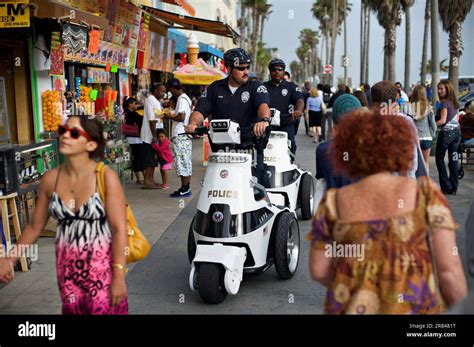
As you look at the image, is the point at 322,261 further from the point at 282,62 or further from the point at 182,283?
the point at 282,62

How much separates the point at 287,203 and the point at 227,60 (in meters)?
2.18

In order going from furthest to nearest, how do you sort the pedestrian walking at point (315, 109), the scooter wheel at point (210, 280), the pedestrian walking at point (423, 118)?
the pedestrian walking at point (315, 109), the pedestrian walking at point (423, 118), the scooter wheel at point (210, 280)

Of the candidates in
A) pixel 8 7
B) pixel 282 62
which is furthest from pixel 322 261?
pixel 282 62

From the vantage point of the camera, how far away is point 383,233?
264cm

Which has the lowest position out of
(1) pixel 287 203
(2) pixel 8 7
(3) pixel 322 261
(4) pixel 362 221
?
(1) pixel 287 203

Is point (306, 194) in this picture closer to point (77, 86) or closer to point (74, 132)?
point (74, 132)

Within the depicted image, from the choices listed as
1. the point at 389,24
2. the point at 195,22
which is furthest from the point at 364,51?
the point at 195,22

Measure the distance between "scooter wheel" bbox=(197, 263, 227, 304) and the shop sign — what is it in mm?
3888

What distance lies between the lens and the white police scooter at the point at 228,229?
5.16m

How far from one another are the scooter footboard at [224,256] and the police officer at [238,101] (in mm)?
1216

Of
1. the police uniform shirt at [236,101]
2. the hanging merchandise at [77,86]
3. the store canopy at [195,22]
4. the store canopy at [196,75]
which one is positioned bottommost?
the police uniform shirt at [236,101]

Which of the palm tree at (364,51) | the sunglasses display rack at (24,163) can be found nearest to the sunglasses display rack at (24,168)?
the sunglasses display rack at (24,163)

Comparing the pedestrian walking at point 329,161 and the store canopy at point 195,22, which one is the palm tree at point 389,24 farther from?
the pedestrian walking at point 329,161
